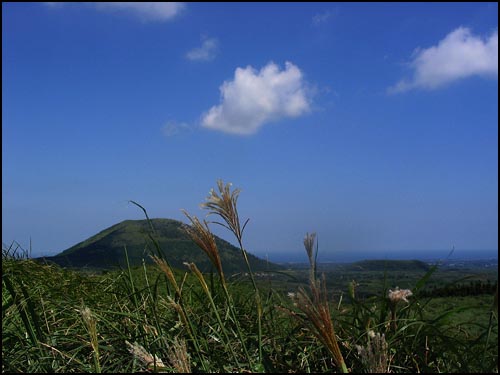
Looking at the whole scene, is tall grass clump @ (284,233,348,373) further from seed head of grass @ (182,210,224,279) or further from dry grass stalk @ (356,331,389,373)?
seed head of grass @ (182,210,224,279)

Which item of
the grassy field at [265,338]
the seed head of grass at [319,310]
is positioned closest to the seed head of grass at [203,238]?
the grassy field at [265,338]

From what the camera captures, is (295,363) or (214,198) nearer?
(214,198)

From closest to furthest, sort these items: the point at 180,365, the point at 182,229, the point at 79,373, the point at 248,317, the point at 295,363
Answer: the point at 180,365 < the point at 182,229 < the point at 79,373 < the point at 295,363 < the point at 248,317

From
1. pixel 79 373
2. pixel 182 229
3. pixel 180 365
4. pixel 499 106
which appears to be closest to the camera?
pixel 180 365

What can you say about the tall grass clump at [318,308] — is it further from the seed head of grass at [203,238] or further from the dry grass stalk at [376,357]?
the seed head of grass at [203,238]

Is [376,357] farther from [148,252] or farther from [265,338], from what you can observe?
[148,252]

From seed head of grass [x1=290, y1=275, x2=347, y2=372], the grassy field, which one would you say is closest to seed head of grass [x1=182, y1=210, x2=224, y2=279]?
the grassy field

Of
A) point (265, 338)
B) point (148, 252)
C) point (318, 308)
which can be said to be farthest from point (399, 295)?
point (148, 252)

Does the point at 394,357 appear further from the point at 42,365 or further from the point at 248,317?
the point at 42,365

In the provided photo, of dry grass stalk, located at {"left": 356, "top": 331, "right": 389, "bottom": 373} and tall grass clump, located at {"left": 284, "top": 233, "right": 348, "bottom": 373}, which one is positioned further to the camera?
dry grass stalk, located at {"left": 356, "top": 331, "right": 389, "bottom": 373}

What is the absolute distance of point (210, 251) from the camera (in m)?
2.25

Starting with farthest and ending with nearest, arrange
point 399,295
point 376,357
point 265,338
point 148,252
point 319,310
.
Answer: point 265,338
point 148,252
point 399,295
point 376,357
point 319,310

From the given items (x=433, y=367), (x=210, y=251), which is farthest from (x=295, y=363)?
(x=210, y=251)

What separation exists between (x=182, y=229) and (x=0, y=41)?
1.42m
